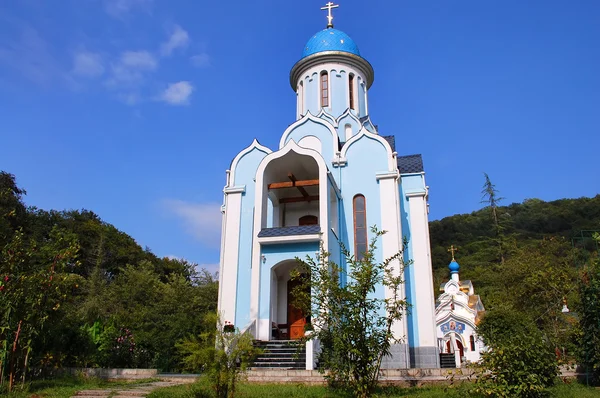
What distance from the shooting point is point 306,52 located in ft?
67.4

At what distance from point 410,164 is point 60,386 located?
482 inches

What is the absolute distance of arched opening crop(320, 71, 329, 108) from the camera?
19688 millimetres

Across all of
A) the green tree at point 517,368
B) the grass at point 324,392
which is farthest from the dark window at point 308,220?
the green tree at point 517,368

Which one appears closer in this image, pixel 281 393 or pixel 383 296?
pixel 281 393

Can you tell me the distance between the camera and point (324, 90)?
65.2 ft

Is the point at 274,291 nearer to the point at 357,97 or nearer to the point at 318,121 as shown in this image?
the point at 318,121

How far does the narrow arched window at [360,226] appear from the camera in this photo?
47.8 ft

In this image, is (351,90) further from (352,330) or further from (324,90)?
(352,330)

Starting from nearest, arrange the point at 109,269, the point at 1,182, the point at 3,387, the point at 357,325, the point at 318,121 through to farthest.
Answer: the point at 357,325 → the point at 3,387 → the point at 318,121 → the point at 1,182 → the point at 109,269

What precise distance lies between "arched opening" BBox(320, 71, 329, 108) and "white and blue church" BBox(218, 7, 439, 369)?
112 inches

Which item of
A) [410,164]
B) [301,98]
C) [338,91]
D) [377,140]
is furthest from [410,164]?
[301,98]

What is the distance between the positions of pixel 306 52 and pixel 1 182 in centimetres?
2149

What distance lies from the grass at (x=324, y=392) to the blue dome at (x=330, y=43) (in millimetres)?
14874

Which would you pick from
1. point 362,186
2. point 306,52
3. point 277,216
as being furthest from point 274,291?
point 306,52
